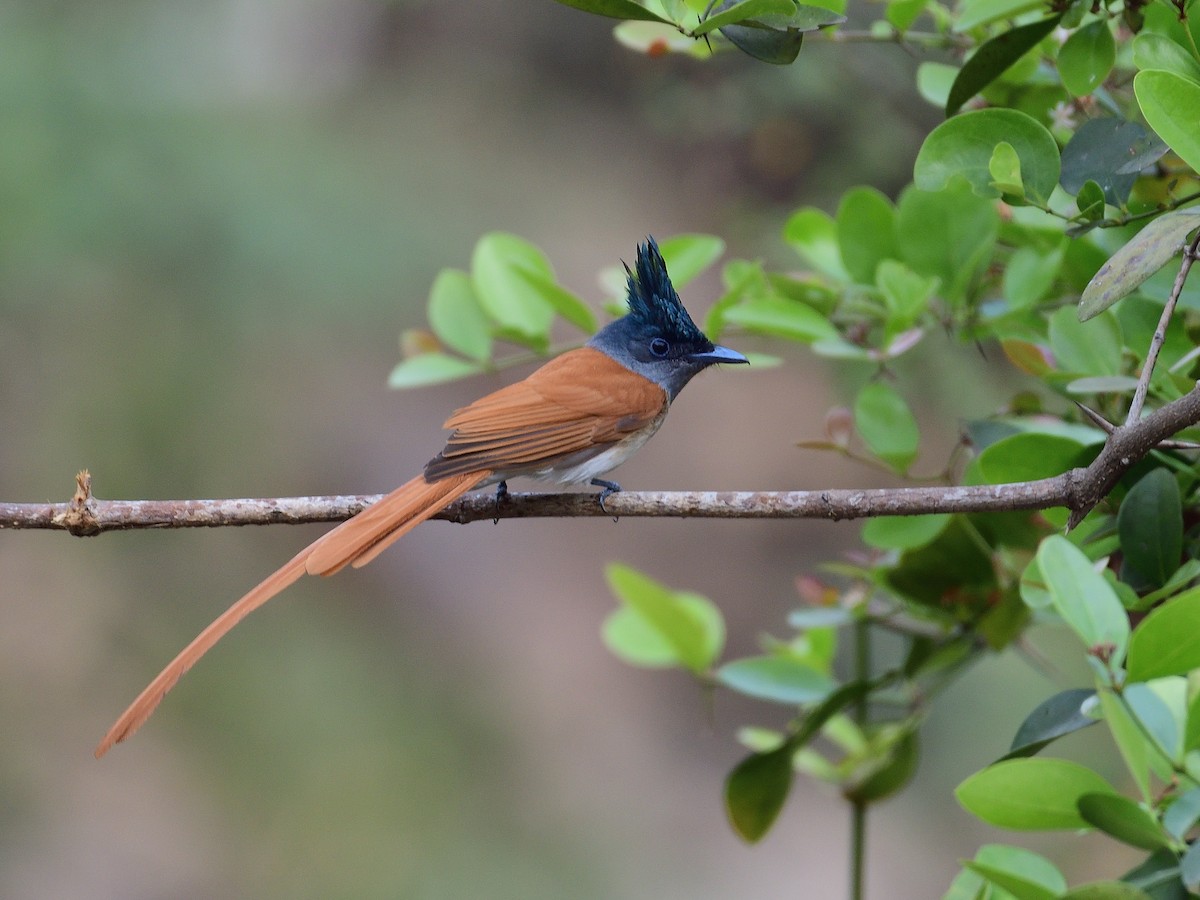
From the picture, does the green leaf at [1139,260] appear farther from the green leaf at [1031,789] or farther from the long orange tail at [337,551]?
the long orange tail at [337,551]

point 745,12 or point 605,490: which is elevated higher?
point 745,12

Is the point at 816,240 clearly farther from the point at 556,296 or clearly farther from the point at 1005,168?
the point at 1005,168

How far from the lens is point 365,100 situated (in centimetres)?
697

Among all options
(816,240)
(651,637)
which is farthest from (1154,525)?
(651,637)

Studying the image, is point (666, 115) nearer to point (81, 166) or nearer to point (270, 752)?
point (81, 166)

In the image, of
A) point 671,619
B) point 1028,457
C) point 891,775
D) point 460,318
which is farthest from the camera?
point 460,318

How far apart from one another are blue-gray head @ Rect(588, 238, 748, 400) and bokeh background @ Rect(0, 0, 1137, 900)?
4.64 feet

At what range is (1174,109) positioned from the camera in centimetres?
125

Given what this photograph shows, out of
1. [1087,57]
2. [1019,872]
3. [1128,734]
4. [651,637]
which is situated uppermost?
[1087,57]

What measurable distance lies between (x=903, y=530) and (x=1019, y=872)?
65cm

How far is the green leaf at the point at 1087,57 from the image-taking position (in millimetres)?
1550

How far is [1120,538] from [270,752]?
16.2 feet

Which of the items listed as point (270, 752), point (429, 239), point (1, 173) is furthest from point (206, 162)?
point (270, 752)

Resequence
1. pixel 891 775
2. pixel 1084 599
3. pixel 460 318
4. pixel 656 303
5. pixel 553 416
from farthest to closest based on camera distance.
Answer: pixel 656 303 → pixel 553 416 → pixel 460 318 → pixel 891 775 → pixel 1084 599
